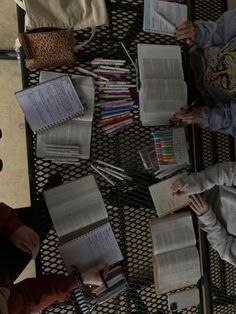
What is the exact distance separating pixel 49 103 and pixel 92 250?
0.53 metres

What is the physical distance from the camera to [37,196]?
49.4 inches

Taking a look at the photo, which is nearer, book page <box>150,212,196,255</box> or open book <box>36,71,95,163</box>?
open book <box>36,71,95,163</box>

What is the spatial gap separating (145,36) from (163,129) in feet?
1.19

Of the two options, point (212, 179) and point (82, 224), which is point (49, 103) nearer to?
point (82, 224)

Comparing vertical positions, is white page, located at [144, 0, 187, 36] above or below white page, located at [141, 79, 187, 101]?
above

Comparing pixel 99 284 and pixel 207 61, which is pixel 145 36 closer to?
pixel 207 61

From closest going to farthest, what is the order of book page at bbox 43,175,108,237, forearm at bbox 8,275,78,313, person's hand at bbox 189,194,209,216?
forearm at bbox 8,275,78,313 < book page at bbox 43,175,108,237 < person's hand at bbox 189,194,209,216

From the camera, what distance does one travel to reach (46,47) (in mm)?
1188

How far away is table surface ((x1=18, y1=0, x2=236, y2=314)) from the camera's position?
1266mm

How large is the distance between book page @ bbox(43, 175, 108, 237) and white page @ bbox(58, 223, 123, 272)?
4cm

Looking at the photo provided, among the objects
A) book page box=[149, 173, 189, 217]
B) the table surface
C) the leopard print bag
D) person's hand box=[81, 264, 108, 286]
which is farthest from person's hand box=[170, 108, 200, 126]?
person's hand box=[81, 264, 108, 286]

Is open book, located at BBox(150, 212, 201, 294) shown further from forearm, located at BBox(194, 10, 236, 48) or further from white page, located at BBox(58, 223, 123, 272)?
forearm, located at BBox(194, 10, 236, 48)

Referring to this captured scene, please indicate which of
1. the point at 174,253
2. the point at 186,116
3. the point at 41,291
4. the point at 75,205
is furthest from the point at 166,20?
the point at 41,291

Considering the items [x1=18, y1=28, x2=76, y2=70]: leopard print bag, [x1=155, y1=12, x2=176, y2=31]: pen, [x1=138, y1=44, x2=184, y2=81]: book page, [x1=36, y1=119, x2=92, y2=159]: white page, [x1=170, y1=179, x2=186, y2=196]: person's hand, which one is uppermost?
[x1=155, y1=12, x2=176, y2=31]: pen
